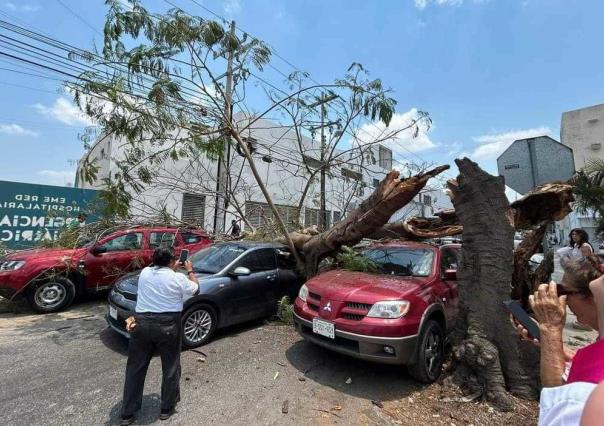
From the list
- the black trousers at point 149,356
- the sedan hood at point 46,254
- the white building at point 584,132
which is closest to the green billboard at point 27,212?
the sedan hood at point 46,254

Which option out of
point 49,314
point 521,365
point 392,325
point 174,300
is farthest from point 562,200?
point 49,314

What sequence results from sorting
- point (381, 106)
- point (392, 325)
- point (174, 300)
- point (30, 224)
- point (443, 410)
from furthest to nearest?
point (30, 224) < point (381, 106) < point (392, 325) < point (443, 410) < point (174, 300)

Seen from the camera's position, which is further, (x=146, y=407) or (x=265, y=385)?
(x=265, y=385)

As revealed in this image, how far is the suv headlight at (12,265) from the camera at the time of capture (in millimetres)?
6406

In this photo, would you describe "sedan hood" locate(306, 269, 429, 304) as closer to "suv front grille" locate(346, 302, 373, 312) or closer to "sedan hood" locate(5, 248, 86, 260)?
"suv front grille" locate(346, 302, 373, 312)

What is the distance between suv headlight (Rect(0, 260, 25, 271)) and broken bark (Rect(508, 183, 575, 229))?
328 inches

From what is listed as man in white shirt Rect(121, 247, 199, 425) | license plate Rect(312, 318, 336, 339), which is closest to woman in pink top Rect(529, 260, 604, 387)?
license plate Rect(312, 318, 336, 339)

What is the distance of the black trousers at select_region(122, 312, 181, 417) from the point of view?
3090mm

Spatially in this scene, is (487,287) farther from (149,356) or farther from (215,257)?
(215,257)

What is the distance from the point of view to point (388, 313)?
388 centimetres

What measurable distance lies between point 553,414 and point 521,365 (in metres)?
3.52

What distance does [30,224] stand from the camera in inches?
442

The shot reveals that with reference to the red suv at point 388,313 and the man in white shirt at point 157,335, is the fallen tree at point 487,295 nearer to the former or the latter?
the red suv at point 388,313

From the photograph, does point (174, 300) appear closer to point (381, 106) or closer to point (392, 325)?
point (392, 325)
